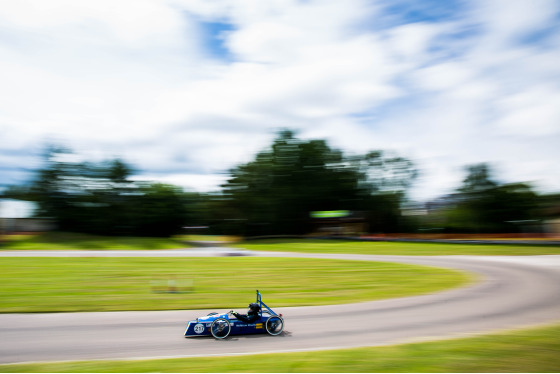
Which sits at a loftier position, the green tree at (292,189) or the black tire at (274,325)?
the green tree at (292,189)

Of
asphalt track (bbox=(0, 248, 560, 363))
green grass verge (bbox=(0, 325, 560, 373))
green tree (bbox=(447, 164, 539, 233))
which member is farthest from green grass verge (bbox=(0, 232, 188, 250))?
green tree (bbox=(447, 164, 539, 233))

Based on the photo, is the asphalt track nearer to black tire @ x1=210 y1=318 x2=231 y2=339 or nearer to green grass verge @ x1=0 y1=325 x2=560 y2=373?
black tire @ x1=210 y1=318 x2=231 y2=339

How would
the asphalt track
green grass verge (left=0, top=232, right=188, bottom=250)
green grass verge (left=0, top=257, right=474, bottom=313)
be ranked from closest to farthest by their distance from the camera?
1. the asphalt track
2. green grass verge (left=0, top=257, right=474, bottom=313)
3. green grass verge (left=0, top=232, right=188, bottom=250)

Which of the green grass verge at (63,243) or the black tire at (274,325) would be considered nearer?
the black tire at (274,325)

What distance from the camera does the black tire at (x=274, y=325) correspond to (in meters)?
8.27

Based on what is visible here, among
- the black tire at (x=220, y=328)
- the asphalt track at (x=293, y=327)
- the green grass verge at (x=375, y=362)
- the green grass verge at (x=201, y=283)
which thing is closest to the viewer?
the green grass verge at (x=375, y=362)

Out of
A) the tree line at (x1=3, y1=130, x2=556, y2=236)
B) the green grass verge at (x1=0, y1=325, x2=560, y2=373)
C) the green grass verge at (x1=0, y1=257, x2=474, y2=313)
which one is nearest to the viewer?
the green grass verge at (x1=0, y1=325, x2=560, y2=373)

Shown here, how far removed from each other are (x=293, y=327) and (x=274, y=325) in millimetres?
851

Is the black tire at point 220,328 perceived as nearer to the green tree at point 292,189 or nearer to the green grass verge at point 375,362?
the green grass verge at point 375,362

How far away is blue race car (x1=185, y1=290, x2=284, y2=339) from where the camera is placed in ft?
26.5

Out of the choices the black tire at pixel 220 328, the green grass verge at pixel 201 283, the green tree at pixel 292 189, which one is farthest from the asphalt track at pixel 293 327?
the green tree at pixel 292 189

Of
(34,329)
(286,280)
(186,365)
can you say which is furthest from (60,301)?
(286,280)

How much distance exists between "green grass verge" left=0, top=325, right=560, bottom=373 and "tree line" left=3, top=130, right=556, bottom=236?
48662mm

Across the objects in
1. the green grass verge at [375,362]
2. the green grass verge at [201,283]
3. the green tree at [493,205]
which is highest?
the green tree at [493,205]
